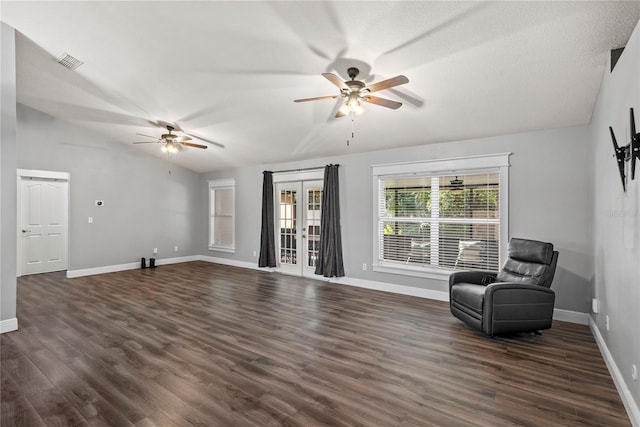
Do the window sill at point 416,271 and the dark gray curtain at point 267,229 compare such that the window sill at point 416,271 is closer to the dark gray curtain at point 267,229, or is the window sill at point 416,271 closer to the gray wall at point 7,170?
the dark gray curtain at point 267,229

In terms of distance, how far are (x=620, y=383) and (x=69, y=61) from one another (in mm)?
6847

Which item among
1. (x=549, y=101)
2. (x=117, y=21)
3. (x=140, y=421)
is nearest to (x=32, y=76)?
(x=117, y=21)

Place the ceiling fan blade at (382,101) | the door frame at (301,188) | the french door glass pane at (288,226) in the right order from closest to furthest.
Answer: the ceiling fan blade at (382,101)
the door frame at (301,188)
the french door glass pane at (288,226)

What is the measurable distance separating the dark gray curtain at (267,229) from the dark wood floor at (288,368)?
2461 mm

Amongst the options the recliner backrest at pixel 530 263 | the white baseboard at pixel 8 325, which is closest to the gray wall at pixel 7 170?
the white baseboard at pixel 8 325

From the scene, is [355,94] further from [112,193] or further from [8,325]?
[112,193]

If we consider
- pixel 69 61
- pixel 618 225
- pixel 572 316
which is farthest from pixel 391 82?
pixel 69 61

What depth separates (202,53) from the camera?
11.5 feet

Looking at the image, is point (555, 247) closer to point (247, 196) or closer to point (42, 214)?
point (247, 196)

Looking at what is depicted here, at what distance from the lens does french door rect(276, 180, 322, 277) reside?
6.72 m

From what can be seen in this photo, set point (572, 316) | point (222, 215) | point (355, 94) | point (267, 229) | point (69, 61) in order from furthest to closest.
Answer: point (222, 215)
point (267, 229)
point (69, 61)
point (572, 316)
point (355, 94)

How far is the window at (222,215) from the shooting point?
8266mm

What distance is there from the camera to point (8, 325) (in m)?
3.64

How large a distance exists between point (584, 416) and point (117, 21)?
531 cm
